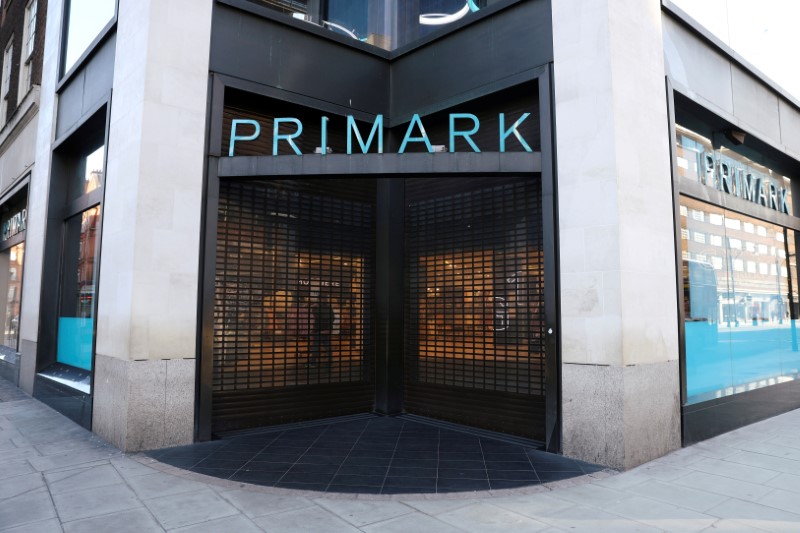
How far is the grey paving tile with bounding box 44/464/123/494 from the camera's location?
6180 mm

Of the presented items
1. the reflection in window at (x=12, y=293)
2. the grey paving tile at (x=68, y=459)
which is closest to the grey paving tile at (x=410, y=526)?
the grey paving tile at (x=68, y=459)

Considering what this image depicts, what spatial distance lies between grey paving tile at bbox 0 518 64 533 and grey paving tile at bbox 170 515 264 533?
45.0 inches

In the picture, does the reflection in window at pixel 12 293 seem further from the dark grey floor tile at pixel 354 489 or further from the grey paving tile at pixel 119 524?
the dark grey floor tile at pixel 354 489

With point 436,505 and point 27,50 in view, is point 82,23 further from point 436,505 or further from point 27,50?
point 436,505

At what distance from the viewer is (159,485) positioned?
623 cm

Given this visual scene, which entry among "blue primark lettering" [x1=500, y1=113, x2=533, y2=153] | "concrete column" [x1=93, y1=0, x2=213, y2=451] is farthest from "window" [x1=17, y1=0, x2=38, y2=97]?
"blue primark lettering" [x1=500, y1=113, x2=533, y2=153]

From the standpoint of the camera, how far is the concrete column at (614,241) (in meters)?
7.32

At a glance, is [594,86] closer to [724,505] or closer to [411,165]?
[411,165]

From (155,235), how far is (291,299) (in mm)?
2742

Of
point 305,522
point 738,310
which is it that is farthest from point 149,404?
point 738,310

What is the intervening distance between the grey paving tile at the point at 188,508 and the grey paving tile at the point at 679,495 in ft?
15.2

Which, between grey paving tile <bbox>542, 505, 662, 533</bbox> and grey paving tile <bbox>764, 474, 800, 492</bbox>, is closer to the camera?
grey paving tile <bbox>542, 505, 662, 533</bbox>

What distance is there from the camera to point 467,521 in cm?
520

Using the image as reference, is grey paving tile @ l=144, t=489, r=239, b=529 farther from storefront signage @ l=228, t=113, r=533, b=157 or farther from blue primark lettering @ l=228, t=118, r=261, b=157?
blue primark lettering @ l=228, t=118, r=261, b=157
